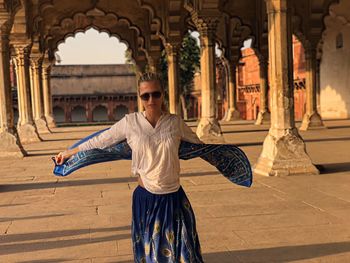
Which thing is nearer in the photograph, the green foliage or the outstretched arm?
the outstretched arm

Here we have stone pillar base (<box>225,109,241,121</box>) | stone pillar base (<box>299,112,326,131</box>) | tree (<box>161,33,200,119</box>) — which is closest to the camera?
stone pillar base (<box>299,112,326,131</box>)

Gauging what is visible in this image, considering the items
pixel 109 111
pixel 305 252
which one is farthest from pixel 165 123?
pixel 109 111

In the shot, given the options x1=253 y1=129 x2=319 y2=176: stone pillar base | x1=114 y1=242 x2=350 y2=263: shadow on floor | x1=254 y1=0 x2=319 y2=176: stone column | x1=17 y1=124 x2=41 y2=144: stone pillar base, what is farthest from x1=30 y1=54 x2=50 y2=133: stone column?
x1=114 y1=242 x2=350 y2=263: shadow on floor

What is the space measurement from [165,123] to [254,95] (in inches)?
1346

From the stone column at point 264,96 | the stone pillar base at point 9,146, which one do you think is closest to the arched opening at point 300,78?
the stone column at point 264,96

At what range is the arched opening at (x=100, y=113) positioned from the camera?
49688 millimetres

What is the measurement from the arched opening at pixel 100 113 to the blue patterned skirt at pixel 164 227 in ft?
155

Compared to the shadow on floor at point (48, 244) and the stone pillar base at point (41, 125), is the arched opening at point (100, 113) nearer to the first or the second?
the stone pillar base at point (41, 125)

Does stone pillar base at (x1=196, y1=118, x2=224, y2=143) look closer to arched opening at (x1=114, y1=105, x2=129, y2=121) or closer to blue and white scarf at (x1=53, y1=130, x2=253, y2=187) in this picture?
blue and white scarf at (x1=53, y1=130, x2=253, y2=187)

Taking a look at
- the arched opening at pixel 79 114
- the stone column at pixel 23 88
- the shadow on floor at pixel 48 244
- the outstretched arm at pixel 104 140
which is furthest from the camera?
the arched opening at pixel 79 114

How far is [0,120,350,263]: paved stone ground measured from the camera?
3918mm

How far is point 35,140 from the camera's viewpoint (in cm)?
1666

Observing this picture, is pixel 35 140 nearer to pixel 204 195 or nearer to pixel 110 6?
pixel 110 6

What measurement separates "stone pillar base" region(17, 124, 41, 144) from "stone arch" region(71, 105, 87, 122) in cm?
3265
